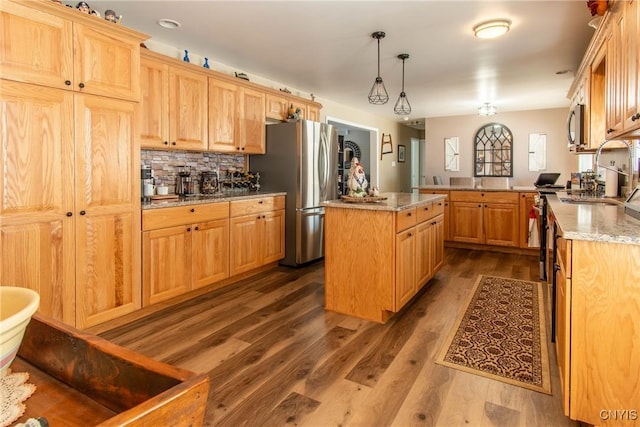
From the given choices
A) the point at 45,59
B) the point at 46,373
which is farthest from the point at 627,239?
the point at 45,59

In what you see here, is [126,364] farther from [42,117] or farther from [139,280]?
[139,280]

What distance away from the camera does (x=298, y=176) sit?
4.34 meters

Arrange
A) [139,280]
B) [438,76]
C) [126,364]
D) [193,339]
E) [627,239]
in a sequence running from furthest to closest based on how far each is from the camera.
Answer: [438,76]
[139,280]
[193,339]
[627,239]
[126,364]

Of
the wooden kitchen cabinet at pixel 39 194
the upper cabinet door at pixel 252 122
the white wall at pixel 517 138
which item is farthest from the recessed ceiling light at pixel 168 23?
the white wall at pixel 517 138

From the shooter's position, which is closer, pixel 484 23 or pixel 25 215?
pixel 25 215

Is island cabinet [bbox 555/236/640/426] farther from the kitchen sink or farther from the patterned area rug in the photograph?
the kitchen sink

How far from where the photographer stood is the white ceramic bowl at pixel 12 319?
0.53 m

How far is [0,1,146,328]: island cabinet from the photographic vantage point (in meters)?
2.14

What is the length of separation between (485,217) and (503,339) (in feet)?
10.1

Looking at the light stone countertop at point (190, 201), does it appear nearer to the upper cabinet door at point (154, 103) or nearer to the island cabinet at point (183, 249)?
the island cabinet at point (183, 249)

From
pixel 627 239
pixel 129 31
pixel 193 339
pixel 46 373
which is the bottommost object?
pixel 193 339

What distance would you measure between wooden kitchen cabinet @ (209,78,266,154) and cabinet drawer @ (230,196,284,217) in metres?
0.59

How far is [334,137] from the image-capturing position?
493 centimetres

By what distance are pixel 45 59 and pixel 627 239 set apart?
10.1ft
